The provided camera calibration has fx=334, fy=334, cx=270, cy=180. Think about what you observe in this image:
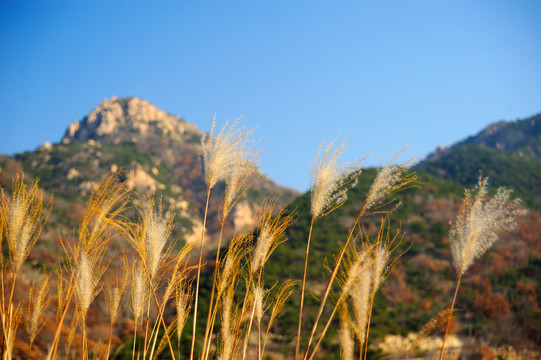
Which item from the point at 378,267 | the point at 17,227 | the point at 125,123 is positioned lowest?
the point at 378,267

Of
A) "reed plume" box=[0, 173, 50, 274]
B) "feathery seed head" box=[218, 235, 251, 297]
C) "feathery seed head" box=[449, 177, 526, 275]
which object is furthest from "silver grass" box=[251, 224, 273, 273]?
"reed plume" box=[0, 173, 50, 274]

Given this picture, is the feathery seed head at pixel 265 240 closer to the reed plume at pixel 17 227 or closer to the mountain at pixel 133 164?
the reed plume at pixel 17 227

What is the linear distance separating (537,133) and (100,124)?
70.4 m

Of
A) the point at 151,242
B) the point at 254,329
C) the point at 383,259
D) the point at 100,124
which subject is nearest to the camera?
the point at 151,242

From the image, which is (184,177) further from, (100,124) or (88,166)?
(100,124)

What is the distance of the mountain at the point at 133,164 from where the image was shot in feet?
103

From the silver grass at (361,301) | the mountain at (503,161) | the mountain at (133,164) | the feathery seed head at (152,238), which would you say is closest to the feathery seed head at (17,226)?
the feathery seed head at (152,238)

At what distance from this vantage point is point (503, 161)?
3159cm

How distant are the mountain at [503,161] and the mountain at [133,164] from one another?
17361 millimetres

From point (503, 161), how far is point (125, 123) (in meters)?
60.2

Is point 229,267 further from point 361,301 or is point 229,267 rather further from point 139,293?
point 361,301

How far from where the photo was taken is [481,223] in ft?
7.50

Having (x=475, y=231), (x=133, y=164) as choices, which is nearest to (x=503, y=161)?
(x=475, y=231)

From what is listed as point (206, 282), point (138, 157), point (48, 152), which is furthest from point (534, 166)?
point (48, 152)
